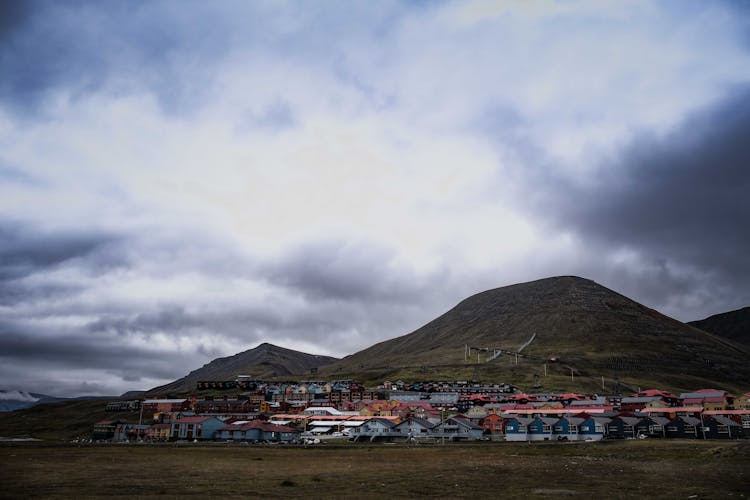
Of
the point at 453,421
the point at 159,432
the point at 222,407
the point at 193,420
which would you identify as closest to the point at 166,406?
the point at 222,407

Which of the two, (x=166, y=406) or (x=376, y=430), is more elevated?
(x=376, y=430)

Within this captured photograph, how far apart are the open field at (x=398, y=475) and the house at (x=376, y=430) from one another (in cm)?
3975

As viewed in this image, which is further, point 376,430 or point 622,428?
point 376,430

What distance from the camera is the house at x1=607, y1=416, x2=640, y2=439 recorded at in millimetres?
103125

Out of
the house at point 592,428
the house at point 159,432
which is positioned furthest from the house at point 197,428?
the house at point 592,428

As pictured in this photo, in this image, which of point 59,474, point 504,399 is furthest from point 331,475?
point 504,399

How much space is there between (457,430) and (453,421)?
6.19ft

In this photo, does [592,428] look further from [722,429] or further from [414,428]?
[414,428]

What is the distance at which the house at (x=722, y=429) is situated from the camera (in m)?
102

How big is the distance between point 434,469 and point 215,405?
131104mm

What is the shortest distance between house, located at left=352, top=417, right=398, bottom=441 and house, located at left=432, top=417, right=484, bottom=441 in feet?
26.4

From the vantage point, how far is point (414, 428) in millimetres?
110438

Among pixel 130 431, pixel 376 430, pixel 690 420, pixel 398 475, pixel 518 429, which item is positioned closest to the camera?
pixel 398 475

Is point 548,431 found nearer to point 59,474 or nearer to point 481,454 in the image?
point 481,454
